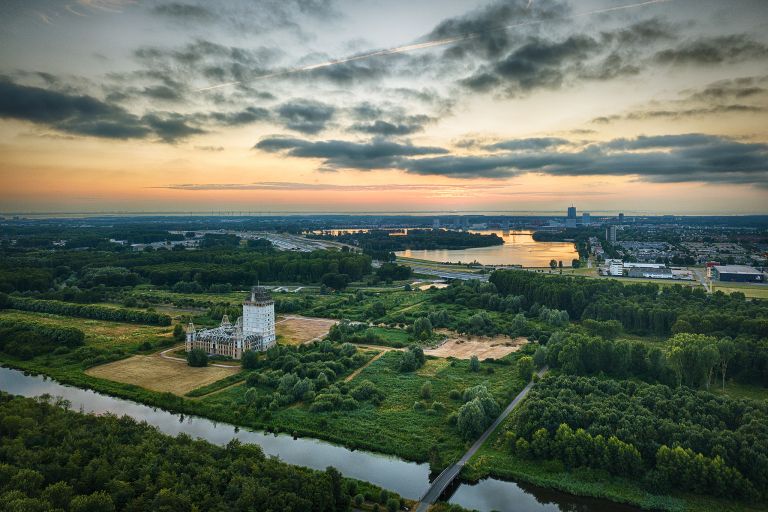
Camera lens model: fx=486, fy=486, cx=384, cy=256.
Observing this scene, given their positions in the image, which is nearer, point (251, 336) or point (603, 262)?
point (251, 336)

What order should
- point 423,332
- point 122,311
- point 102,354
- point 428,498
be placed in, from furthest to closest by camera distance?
point 122,311, point 423,332, point 102,354, point 428,498

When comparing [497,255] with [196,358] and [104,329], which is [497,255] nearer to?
[104,329]

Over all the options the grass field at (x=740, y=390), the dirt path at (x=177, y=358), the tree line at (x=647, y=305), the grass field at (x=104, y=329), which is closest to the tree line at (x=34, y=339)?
the grass field at (x=104, y=329)

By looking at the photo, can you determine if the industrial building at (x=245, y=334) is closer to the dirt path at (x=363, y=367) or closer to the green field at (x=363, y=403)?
the green field at (x=363, y=403)

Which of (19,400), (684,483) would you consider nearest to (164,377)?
(19,400)

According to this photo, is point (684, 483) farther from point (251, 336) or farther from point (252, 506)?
point (251, 336)

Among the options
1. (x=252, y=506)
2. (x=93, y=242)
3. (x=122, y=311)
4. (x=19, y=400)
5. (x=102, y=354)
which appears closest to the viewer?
(x=252, y=506)

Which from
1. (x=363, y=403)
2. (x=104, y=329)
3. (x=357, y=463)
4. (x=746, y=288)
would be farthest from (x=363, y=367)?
(x=746, y=288)
